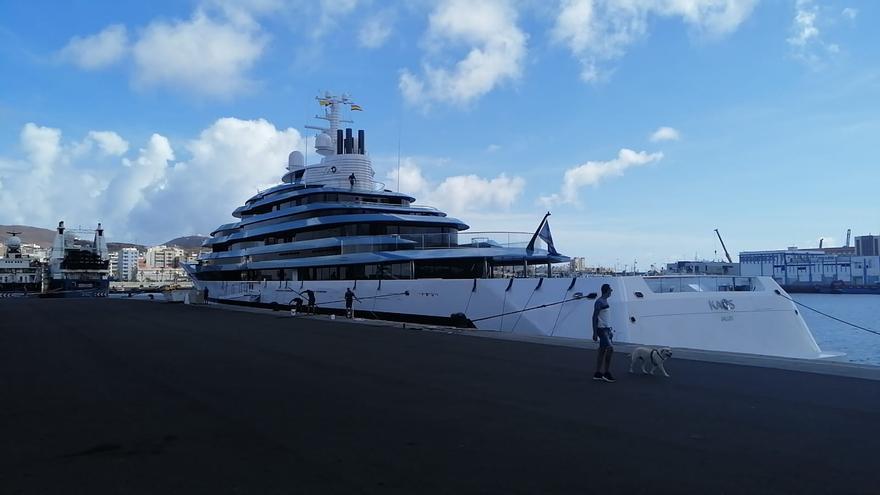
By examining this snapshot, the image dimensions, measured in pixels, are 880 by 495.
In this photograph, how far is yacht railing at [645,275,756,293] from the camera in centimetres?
1597

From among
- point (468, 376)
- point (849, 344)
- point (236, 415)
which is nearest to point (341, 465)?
point (236, 415)

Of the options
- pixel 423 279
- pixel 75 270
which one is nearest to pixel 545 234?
pixel 423 279

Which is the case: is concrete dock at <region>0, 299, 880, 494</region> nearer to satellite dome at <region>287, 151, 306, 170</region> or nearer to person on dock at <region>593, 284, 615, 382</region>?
person on dock at <region>593, 284, 615, 382</region>

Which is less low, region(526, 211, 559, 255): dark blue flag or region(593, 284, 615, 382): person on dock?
region(526, 211, 559, 255): dark blue flag

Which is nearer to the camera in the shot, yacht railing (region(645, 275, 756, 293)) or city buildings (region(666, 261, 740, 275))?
yacht railing (region(645, 275, 756, 293))

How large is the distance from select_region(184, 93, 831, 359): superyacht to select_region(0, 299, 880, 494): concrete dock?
16.5ft

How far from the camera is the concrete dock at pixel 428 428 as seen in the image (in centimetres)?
435

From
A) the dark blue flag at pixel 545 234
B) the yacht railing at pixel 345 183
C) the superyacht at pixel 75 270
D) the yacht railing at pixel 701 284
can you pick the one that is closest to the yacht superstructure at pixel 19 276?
the superyacht at pixel 75 270

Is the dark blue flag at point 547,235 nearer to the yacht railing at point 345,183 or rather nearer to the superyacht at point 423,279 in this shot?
the superyacht at point 423,279

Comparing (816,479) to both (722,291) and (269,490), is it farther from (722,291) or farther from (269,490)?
(722,291)

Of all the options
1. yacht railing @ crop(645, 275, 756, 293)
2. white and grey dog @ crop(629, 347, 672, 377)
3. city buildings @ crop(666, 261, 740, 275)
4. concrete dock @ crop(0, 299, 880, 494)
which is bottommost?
concrete dock @ crop(0, 299, 880, 494)

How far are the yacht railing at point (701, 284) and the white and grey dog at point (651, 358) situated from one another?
6.69 meters

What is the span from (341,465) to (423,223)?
82.7 ft

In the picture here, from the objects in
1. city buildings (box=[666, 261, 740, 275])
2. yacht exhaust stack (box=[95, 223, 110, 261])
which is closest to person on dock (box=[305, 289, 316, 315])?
city buildings (box=[666, 261, 740, 275])
